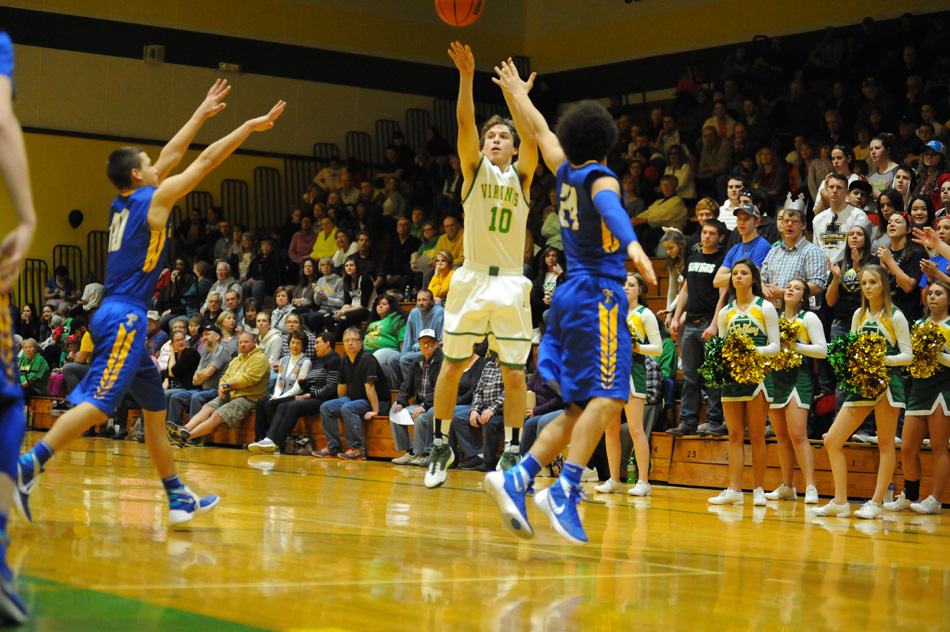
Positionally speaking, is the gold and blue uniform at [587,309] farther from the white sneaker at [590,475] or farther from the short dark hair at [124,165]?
the white sneaker at [590,475]

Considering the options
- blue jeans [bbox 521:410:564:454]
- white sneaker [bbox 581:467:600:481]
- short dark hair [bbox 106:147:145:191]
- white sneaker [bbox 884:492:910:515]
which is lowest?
white sneaker [bbox 581:467:600:481]

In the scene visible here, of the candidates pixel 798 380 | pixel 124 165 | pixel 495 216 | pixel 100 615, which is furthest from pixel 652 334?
pixel 100 615

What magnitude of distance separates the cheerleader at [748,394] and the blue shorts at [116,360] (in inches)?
189

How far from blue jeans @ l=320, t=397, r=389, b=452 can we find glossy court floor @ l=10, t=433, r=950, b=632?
4.77 metres

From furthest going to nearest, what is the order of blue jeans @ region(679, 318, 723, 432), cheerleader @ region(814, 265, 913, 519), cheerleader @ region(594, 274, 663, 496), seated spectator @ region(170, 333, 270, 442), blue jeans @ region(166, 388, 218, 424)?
blue jeans @ region(166, 388, 218, 424)
seated spectator @ region(170, 333, 270, 442)
blue jeans @ region(679, 318, 723, 432)
cheerleader @ region(594, 274, 663, 496)
cheerleader @ region(814, 265, 913, 519)

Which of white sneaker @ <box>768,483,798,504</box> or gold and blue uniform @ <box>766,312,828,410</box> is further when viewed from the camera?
white sneaker @ <box>768,483,798,504</box>

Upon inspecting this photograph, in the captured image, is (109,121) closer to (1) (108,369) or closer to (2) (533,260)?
(2) (533,260)

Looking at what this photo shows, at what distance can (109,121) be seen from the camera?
19359mm

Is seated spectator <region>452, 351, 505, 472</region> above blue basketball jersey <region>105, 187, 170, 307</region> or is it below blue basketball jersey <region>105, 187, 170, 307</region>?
below

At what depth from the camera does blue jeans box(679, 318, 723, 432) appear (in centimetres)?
985

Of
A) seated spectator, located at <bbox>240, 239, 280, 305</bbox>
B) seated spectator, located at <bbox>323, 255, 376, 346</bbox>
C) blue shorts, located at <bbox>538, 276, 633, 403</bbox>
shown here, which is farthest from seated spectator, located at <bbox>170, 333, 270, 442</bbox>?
blue shorts, located at <bbox>538, 276, 633, 403</bbox>

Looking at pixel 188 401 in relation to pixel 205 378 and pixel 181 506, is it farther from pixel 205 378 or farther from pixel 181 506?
pixel 181 506

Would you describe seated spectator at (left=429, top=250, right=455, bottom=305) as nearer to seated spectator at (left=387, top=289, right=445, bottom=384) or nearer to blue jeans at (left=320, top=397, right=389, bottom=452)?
seated spectator at (left=387, top=289, right=445, bottom=384)

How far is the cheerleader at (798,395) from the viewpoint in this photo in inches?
A: 324
